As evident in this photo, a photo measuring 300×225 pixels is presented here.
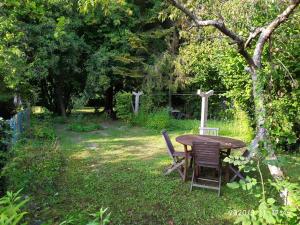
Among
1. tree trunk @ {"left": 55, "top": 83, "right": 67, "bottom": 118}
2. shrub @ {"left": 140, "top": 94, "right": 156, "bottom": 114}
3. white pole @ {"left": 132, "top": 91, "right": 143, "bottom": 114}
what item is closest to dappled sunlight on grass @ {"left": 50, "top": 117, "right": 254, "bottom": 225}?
shrub @ {"left": 140, "top": 94, "right": 156, "bottom": 114}

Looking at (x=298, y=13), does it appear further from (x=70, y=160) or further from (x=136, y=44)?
(x=136, y=44)

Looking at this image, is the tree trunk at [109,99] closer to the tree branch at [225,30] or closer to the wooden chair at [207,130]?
the wooden chair at [207,130]

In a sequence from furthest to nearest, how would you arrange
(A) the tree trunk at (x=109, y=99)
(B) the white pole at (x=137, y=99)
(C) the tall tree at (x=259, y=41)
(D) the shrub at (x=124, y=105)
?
1. (A) the tree trunk at (x=109, y=99)
2. (B) the white pole at (x=137, y=99)
3. (D) the shrub at (x=124, y=105)
4. (C) the tall tree at (x=259, y=41)

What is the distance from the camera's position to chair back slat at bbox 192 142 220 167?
5.46m

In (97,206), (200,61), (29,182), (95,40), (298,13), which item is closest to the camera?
(97,206)

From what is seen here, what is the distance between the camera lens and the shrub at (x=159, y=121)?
11.9 metres

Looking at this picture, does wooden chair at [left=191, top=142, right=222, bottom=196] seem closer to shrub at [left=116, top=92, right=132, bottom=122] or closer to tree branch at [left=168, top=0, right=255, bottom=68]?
tree branch at [left=168, top=0, right=255, bottom=68]

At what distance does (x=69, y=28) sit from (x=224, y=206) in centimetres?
1097

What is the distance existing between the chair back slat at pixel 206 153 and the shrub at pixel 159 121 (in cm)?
619

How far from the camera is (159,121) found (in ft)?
39.1

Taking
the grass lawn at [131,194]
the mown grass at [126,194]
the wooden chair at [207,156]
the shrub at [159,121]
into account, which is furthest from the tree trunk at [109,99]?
the wooden chair at [207,156]

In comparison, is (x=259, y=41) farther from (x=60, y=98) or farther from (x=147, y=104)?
(x=60, y=98)

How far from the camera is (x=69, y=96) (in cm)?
1566

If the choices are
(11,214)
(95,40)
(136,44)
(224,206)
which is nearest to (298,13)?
(224,206)
